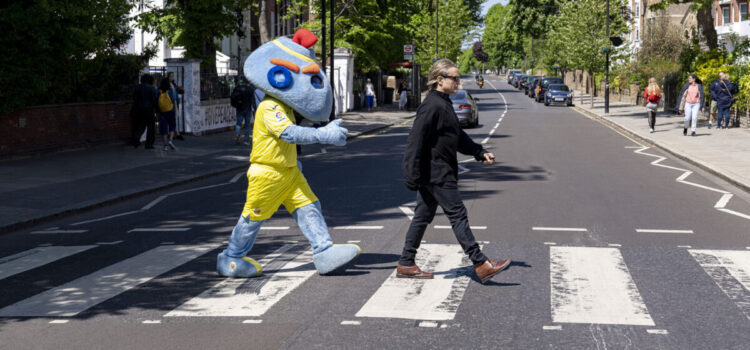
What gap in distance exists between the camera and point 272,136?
673cm

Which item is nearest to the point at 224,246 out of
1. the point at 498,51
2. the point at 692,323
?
the point at 692,323

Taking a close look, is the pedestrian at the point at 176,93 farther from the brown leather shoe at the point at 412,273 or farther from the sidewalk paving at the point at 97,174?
the brown leather shoe at the point at 412,273

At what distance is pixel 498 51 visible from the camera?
152 metres

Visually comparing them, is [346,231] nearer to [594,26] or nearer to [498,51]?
[594,26]

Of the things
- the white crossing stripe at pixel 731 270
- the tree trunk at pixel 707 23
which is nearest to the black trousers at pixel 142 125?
the white crossing stripe at pixel 731 270

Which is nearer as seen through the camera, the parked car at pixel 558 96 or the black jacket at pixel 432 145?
the black jacket at pixel 432 145

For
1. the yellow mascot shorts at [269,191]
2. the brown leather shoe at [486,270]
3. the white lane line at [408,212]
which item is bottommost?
the white lane line at [408,212]

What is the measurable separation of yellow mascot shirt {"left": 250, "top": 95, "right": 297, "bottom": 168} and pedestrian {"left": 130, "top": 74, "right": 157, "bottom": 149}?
530 inches

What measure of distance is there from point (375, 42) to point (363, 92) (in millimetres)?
4731

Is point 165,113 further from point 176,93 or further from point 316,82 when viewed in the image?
point 316,82

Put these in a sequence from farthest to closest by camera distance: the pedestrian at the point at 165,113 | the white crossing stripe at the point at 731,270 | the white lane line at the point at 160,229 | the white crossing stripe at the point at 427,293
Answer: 1. the pedestrian at the point at 165,113
2. the white lane line at the point at 160,229
3. the white crossing stripe at the point at 731,270
4. the white crossing stripe at the point at 427,293

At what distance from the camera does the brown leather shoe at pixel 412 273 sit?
6828mm

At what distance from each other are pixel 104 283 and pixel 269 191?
1.52 metres

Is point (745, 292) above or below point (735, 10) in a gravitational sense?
below
